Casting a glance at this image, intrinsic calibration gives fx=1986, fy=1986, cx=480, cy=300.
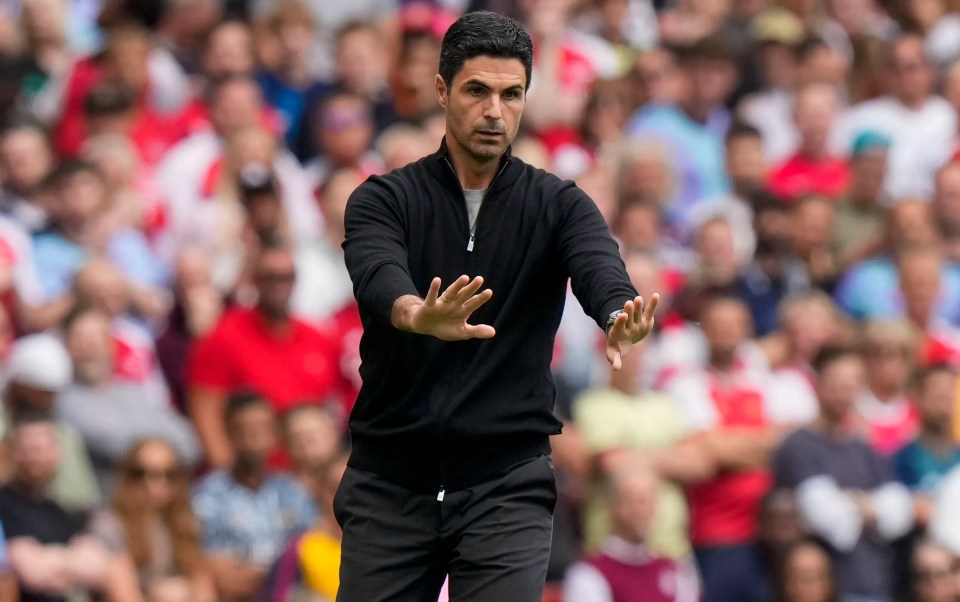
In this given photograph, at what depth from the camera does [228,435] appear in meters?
9.68

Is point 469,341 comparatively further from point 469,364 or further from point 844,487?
point 844,487

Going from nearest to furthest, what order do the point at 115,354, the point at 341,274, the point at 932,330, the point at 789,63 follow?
the point at 115,354, the point at 341,274, the point at 932,330, the point at 789,63

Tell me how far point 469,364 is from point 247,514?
4.07 metres

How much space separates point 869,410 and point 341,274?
2.97 meters

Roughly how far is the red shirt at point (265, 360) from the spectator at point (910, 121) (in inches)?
174

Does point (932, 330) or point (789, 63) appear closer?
point (932, 330)

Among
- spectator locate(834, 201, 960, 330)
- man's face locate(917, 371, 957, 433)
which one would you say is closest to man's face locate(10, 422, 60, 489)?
man's face locate(917, 371, 957, 433)

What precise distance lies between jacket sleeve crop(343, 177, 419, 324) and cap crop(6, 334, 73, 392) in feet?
→ 13.4

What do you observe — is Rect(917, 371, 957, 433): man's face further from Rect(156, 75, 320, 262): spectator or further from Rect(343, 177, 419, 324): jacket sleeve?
Rect(343, 177, 419, 324): jacket sleeve

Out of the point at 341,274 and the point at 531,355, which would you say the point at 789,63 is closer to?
the point at 341,274

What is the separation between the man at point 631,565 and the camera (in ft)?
30.5

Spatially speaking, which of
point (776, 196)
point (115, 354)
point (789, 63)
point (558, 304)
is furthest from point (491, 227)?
point (789, 63)

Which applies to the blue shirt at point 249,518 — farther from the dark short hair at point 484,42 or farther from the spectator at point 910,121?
the spectator at point 910,121

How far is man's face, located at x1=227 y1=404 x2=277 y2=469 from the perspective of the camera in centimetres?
942
